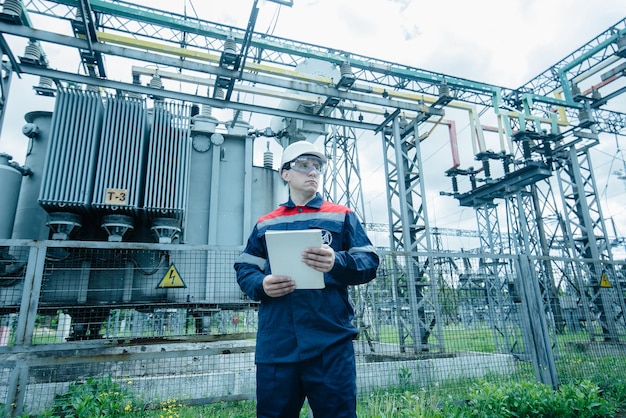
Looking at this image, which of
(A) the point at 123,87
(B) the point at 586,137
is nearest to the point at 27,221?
(A) the point at 123,87

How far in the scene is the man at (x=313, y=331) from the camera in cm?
173

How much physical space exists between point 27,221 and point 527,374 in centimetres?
852

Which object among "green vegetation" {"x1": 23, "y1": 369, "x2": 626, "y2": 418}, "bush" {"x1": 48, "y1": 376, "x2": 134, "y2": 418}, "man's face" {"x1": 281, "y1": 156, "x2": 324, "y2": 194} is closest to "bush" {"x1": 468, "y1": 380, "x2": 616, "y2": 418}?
"green vegetation" {"x1": 23, "y1": 369, "x2": 626, "y2": 418}

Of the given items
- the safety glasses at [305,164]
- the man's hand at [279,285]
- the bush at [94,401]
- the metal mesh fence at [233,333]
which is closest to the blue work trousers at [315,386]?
the man's hand at [279,285]

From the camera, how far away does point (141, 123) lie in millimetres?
6824

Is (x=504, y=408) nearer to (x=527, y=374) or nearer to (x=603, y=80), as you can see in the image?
(x=527, y=374)

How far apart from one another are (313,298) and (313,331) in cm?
17

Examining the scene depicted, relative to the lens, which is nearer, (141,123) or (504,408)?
(504,408)

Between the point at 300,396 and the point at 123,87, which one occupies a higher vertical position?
the point at 123,87

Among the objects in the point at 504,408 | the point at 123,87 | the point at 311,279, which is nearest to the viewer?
the point at 311,279

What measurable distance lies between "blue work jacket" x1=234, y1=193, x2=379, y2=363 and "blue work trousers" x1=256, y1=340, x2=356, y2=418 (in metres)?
0.06

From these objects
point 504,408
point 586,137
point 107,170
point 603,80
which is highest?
point 603,80

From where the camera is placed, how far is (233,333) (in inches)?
192

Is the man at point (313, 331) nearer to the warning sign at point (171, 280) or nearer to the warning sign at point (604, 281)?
the warning sign at point (171, 280)
